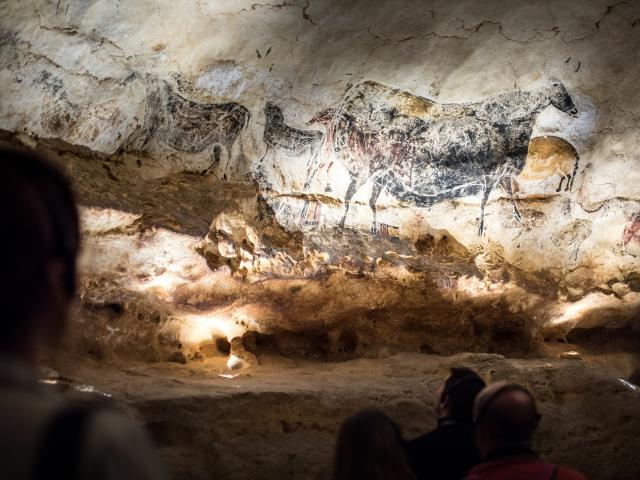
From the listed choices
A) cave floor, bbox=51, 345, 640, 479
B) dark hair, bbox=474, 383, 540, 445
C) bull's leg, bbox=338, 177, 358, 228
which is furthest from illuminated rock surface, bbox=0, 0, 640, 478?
dark hair, bbox=474, 383, 540, 445

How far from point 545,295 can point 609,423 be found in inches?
93.0

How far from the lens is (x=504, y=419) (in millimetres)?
2219

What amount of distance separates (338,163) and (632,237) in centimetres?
385

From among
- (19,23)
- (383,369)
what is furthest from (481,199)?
(19,23)

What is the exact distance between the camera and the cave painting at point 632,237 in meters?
6.68

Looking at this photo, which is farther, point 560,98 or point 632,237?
point 632,237

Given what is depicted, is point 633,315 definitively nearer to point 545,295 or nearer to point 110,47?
point 545,295

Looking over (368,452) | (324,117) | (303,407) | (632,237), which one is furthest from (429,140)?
(368,452)

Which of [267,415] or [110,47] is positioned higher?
[110,47]

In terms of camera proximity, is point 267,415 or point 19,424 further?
point 267,415

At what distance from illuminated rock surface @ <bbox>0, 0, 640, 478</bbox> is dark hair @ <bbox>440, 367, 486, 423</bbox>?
309 centimetres

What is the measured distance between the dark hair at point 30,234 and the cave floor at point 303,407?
280 cm

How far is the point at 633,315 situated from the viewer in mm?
7160

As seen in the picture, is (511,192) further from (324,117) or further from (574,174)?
(324,117)
